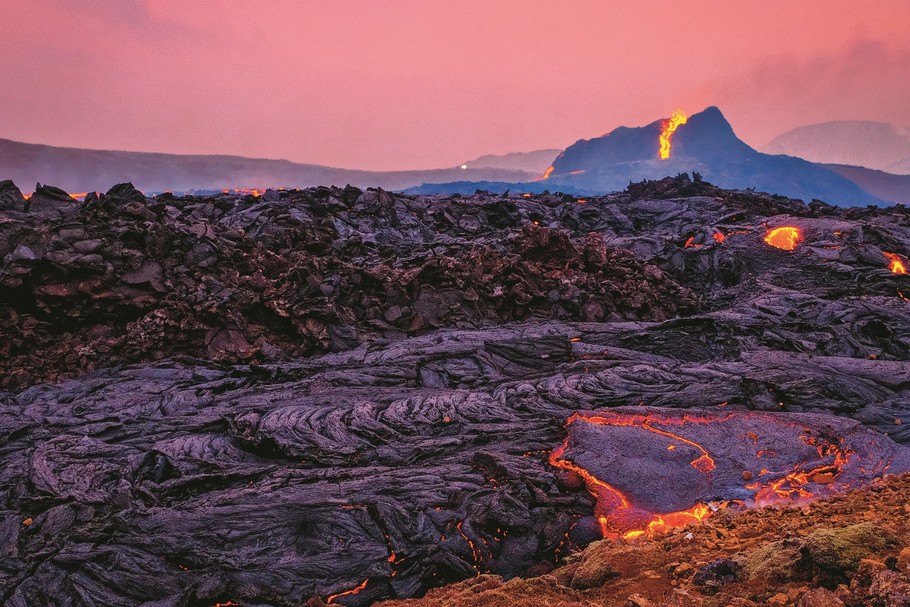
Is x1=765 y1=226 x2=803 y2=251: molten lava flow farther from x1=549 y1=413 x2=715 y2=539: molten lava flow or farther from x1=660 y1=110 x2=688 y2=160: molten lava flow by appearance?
x1=660 y1=110 x2=688 y2=160: molten lava flow

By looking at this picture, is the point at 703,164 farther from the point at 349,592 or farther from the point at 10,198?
the point at 349,592

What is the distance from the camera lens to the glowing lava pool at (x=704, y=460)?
298 inches

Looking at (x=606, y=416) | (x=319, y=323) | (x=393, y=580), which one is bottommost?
(x=393, y=580)

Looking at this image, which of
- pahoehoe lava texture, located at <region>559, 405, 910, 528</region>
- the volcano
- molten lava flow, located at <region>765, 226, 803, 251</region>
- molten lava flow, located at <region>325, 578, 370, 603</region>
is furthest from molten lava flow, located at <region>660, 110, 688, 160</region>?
molten lava flow, located at <region>325, 578, 370, 603</region>

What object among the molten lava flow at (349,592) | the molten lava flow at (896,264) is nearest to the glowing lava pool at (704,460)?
the molten lava flow at (349,592)

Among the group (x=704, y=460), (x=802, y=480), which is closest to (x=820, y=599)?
(x=704, y=460)

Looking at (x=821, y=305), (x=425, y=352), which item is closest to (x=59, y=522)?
(x=425, y=352)

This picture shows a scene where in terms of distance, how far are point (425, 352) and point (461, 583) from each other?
748 cm

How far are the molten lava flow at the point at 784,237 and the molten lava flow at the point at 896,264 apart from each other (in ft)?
11.8

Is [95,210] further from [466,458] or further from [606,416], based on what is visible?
[606,416]

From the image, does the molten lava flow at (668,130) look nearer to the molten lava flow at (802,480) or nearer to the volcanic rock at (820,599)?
the molten lava flow at (802,480)

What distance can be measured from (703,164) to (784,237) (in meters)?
83.0

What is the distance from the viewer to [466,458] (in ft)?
27.9

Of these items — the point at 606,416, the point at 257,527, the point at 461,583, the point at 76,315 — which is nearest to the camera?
the point at 461,583
